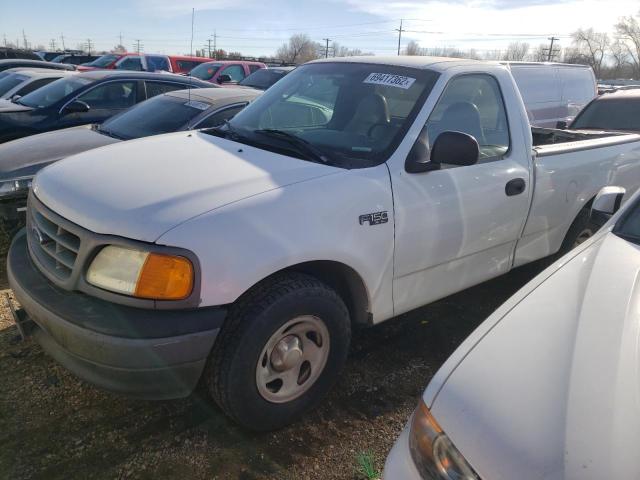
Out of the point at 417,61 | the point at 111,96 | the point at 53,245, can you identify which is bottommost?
the point at 53,245

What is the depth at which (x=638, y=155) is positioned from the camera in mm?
4750

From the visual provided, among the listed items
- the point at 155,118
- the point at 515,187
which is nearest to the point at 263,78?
the point at 155,118

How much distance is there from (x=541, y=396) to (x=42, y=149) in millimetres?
4905

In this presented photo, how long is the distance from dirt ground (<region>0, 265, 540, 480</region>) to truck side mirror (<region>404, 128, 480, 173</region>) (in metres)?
1.32

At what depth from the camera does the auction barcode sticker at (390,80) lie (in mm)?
3182

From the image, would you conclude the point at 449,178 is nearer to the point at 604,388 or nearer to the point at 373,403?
the point at 373,403

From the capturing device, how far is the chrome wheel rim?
248cm

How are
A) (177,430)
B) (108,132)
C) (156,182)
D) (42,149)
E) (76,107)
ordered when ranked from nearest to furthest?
1. (156,182)
2. (177,430)
3. (42,149)
4. (108,132)
5. (76,107)

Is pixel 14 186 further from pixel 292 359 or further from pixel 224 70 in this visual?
pixel 224 70

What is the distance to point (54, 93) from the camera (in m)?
7.63

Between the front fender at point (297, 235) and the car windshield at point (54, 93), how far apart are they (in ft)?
20.2

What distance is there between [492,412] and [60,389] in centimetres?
245

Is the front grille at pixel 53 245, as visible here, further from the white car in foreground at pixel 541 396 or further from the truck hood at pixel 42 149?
the truck hood at pixel 42 149

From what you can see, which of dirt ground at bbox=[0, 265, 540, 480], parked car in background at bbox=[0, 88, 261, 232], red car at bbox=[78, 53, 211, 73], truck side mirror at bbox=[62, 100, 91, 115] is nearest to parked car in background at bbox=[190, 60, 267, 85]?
red car at bbox=[78, 53, 211, 73]
